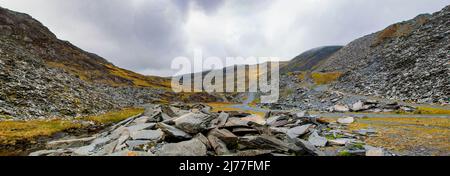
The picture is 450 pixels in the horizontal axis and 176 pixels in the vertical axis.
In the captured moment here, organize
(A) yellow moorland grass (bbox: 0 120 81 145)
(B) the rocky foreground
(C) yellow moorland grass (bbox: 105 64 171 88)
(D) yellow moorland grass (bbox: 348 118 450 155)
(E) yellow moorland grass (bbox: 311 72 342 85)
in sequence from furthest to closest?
(C) yellow moorland grass (bbox: 105 64 171 88)
(E) yellow moorland grass (bbox: 311 72 342 85)
(A) yellow moorland grass (bbox: 0 120 81 145)
(D) yellow moorland grass (bbox: 348 118 450 155)
(B) the rocky foreground

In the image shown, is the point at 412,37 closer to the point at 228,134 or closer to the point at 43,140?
the point at 228,134

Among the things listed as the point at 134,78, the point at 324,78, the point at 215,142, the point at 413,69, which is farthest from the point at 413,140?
the point at 134,78

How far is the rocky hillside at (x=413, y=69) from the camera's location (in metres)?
53.0

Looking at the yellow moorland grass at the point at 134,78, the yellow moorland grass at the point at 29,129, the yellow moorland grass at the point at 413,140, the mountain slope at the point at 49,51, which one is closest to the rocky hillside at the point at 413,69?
the yellow moorland grass at the point at 413,140

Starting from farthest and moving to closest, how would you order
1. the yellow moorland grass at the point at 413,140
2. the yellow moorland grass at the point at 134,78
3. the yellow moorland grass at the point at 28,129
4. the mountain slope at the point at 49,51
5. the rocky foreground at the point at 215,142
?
1. the yellow moorland grass at the point at 134,78
2. the mountain slope at the point at 49,51
3. the yellow moorland grass at the point at 28,129
4. the yellow moorland grass at the point at 413,140
5. the rocky foreground at the point at 215,142

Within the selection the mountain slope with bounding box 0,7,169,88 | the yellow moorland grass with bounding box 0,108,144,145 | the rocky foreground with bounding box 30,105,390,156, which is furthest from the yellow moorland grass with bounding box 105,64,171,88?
the rocky foreground with bounding box 30,105,390,156

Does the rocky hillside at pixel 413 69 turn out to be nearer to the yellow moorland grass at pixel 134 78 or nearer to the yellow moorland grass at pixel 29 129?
the yellow moorland grass at pixel 29 129

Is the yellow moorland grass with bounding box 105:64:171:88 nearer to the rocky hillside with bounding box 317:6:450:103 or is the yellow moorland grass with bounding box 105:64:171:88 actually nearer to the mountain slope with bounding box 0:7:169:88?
the mountain slope with bounding box 0:7:169:88

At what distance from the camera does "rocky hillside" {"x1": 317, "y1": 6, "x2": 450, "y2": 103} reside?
53.0 meters

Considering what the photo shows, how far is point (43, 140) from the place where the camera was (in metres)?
27.5

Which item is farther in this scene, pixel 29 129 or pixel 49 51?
pixel 49 51

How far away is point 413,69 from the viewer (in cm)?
6506

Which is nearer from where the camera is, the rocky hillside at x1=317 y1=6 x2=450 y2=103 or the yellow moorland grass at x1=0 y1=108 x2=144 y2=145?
the yellow moorland grass at x1=0 y1=108 x2=144 y2=145

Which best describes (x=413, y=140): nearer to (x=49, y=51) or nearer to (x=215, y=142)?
(x=215, y=142)
